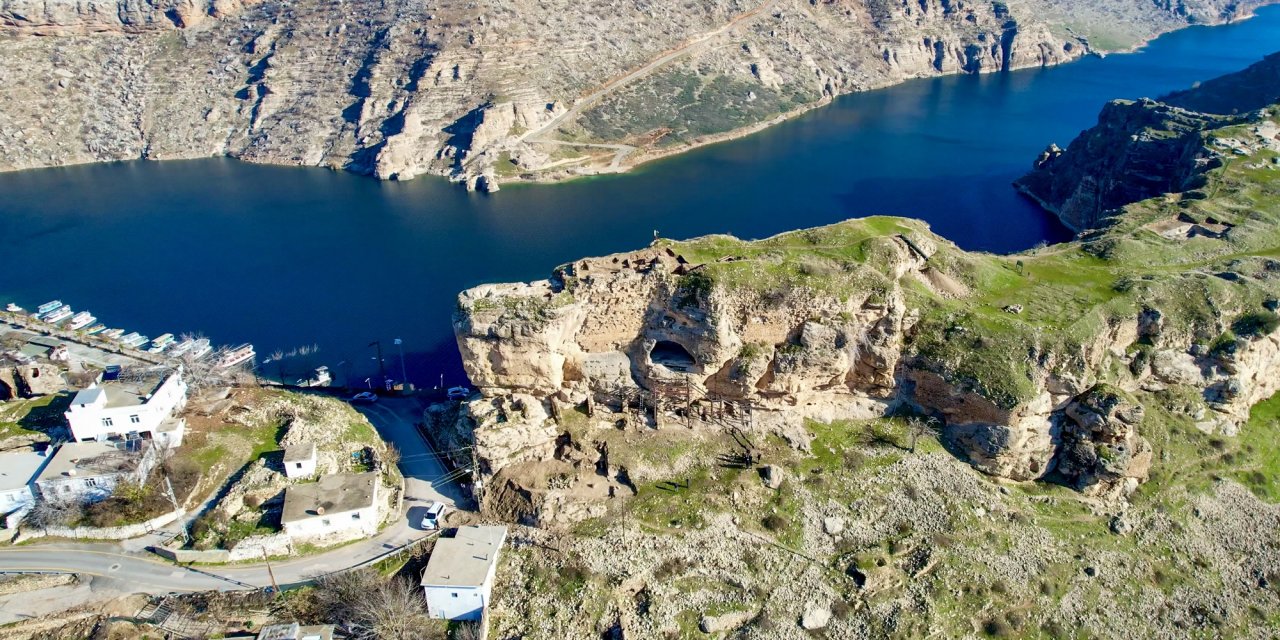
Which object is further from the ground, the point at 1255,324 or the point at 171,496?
the point at 171,496

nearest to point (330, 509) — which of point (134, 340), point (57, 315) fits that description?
point (134, 340)

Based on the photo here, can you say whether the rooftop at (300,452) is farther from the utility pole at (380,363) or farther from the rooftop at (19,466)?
the utility pole at (380,363)

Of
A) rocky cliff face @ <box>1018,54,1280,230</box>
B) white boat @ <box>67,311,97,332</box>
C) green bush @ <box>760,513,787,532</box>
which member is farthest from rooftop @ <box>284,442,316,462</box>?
rocky cliff face @ <box>1018,54,1280,230</box>

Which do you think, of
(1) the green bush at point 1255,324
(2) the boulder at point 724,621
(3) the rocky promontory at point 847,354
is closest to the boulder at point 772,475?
(3) the rocky promontory at point 847,354

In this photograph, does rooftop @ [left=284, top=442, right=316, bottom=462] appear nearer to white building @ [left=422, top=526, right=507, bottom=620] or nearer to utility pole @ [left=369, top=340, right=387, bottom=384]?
white building @ [left=422, top=526, right=507, bottom=620]

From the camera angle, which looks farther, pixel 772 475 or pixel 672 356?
pixel 672 356

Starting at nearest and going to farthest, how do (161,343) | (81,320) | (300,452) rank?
(300,452)
(161,343)
(81,320)

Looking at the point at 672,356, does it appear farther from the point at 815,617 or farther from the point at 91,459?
the point at 91,459
